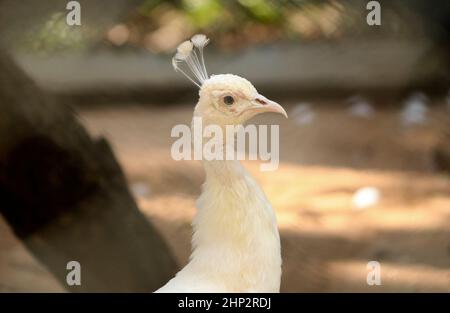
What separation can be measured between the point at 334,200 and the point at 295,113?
0.76 feet

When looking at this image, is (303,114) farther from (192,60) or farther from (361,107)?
(192,60)

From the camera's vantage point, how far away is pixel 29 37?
77.6 inches

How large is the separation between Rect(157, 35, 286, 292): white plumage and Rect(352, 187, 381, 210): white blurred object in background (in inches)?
19.3

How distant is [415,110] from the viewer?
2.09m

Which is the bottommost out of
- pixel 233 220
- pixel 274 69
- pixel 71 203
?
pixel 233 220

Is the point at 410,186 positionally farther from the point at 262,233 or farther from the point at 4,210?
the point at 4,210

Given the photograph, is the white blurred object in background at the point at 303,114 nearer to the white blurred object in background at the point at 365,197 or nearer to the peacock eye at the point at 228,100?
the white blurred object in background at the point at 365,197

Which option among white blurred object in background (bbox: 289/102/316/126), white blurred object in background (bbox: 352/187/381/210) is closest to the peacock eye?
white blurred object in background (bbox: 289/102/316/126)

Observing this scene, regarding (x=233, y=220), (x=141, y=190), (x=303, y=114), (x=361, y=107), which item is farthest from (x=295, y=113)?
(x=233, y=220)

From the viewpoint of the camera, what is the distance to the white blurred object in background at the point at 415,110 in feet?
6.82

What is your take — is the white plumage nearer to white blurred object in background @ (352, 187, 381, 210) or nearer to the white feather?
the white feather

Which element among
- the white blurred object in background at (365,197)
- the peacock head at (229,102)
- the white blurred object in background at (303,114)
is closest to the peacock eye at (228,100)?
the peacock head at (229,102)

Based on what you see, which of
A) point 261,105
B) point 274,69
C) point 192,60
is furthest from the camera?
point 274,69

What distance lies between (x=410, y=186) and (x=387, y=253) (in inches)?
6.8
